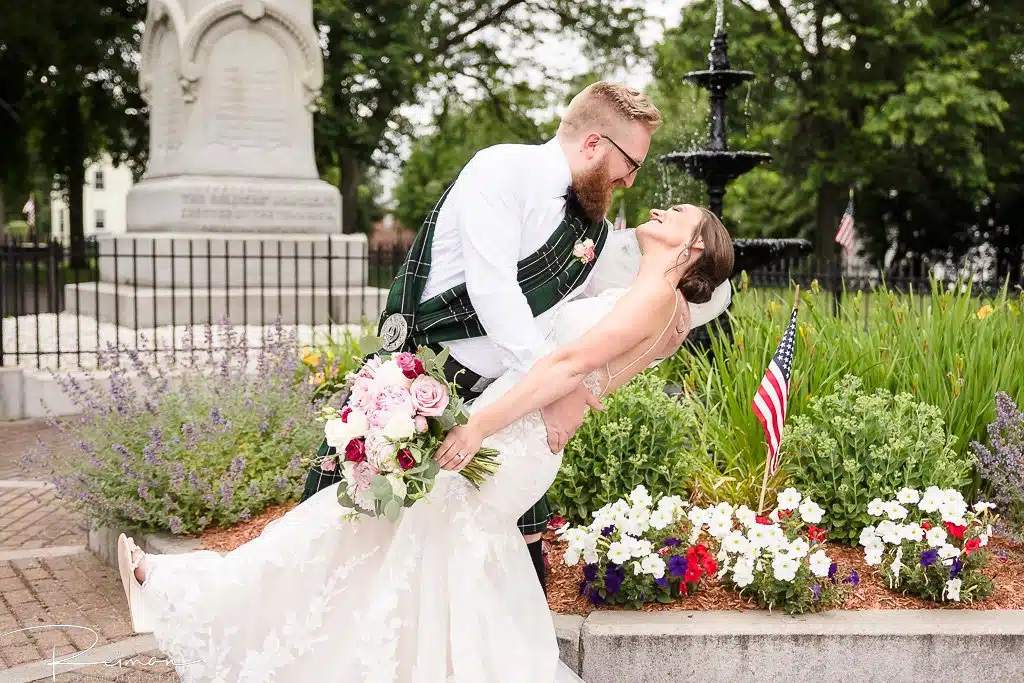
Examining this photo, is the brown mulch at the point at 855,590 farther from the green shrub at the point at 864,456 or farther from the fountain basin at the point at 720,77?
the fountain basin at the point at 720,77

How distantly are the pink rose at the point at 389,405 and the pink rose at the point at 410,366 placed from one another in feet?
0.20

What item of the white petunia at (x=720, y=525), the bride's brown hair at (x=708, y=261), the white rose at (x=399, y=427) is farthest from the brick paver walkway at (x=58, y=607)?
the bride's brown hair at (x=708, y=261)

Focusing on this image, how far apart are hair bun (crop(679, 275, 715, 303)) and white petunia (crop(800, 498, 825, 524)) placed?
4.57 feet

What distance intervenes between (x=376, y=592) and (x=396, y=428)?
629 millimetres

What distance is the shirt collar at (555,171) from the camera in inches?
114

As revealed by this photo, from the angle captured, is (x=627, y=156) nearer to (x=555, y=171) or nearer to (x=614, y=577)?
(x=555, y=171)

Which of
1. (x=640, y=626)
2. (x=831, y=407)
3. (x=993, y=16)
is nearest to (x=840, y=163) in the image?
(x=993, y=16)

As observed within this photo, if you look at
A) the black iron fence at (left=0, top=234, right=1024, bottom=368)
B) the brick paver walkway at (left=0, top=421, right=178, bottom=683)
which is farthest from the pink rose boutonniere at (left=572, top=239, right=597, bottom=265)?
the black iron fence at (left=0, top=234, right=1024, bottom=368)

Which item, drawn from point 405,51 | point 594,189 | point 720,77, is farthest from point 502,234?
point 405,51

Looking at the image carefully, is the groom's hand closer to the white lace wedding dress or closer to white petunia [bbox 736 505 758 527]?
the white lace wedding dress

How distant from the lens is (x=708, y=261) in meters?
2.99

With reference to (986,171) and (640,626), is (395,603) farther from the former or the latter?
(986,171)

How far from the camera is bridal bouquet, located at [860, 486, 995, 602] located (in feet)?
12.8

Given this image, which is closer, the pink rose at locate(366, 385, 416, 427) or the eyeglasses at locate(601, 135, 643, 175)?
the pink rose at locate(366, 385, 416, 427)
